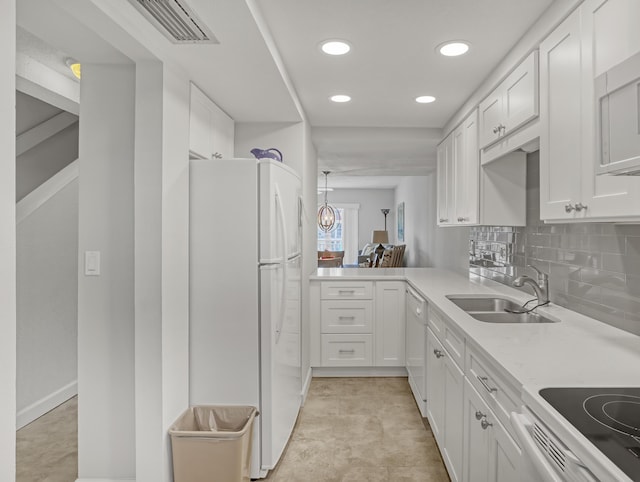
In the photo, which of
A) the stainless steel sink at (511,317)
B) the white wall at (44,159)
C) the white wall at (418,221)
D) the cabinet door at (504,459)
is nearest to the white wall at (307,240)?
the stainless steel sink at (511,317)

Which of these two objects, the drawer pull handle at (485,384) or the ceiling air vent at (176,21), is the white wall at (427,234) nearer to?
the drawer pull handle at (485,384)

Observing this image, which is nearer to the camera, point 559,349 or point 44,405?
point 559,349

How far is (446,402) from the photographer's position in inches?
87.7

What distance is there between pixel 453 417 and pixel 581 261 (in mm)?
1003

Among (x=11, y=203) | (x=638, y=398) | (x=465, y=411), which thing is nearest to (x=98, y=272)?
(x=11, y=203)

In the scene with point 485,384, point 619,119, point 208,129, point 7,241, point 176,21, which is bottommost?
point 485,384

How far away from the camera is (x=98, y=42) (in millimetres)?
1848

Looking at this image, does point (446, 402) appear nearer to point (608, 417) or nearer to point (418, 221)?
point (608, 417)

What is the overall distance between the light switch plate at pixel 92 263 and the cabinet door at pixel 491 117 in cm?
224

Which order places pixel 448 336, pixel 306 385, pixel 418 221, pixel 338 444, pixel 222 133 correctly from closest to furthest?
1. pixel 448 336
2. pixel 338 444
3. pixel 222 133
4. pixel 306 385
5. pixel 418 221

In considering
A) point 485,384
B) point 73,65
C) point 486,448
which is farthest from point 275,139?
point 486,448

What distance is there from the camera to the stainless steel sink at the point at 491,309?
2.30 metres

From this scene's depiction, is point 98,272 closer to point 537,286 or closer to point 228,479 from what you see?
point 228,479

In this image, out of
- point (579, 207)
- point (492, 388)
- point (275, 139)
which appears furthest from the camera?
point (275, 139)
